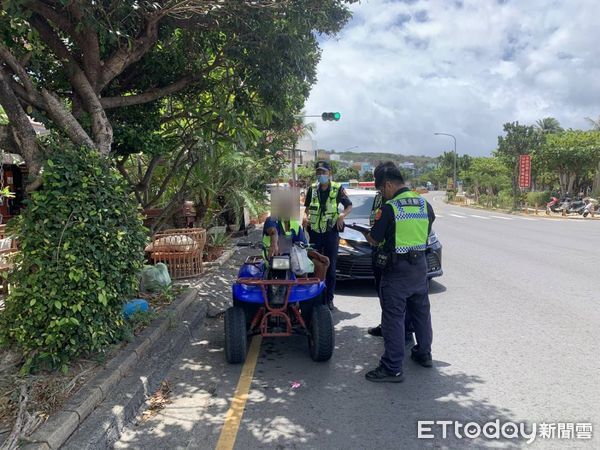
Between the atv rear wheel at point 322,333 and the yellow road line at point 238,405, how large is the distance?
645 millimetres

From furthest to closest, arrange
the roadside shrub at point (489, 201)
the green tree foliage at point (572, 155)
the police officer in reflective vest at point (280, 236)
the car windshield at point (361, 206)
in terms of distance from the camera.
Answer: the roadside shrub at point (489, 201), the green tree foliage at point (572, 155), the car windshield at point (361, 206), the police officer in reflective vest at point (280, 236)

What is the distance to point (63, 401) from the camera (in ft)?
11.3

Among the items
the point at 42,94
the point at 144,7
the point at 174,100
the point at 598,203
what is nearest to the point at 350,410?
the point at 42,94

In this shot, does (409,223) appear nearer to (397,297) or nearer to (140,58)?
(397,297)

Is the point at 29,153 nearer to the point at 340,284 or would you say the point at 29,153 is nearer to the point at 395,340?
the point at 395,340

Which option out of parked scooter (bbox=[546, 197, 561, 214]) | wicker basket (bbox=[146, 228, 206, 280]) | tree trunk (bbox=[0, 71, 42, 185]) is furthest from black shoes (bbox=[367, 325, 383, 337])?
parked scooter (bbox=[546, 197, 561, 214])

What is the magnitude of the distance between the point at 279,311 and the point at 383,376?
1111 mm

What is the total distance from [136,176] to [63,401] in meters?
7.71

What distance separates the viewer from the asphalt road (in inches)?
133

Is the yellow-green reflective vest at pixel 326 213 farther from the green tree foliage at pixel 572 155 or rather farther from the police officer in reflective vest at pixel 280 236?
the green tree foliage at pixel 572 155

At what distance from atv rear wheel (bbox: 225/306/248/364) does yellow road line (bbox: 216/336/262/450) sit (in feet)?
0.54

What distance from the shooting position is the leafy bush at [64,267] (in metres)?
3.85

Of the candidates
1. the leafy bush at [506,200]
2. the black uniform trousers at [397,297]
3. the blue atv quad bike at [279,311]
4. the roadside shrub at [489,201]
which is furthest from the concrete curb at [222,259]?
the roadside shrub at [489,201]

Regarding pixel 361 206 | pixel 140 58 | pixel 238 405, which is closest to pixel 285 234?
pixel 238 405
